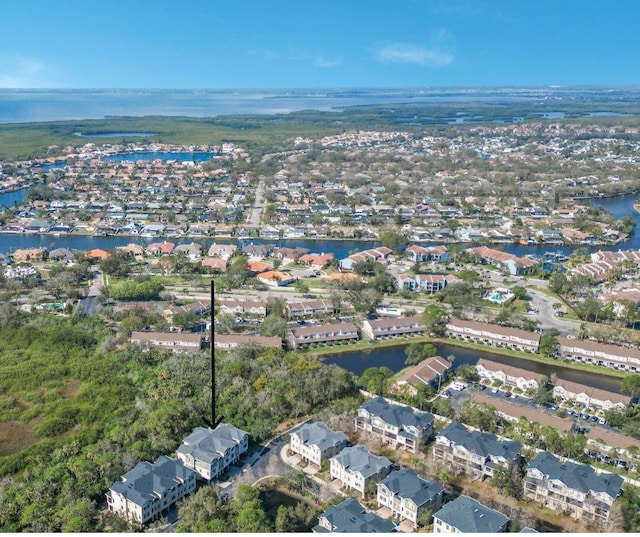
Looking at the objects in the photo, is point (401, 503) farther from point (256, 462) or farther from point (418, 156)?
point (418, 156)

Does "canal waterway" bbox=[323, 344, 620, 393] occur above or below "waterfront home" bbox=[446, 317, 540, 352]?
below

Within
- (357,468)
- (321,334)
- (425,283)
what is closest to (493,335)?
(425,283)

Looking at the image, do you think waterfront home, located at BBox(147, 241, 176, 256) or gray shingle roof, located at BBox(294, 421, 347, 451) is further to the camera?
waterfront home, located at BBox(147, 241, 176, 256)

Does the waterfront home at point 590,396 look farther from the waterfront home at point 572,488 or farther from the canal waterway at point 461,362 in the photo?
the waterfront home at point 572,488

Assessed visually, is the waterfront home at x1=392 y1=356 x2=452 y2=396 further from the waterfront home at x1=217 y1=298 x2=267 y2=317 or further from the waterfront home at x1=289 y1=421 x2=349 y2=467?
the waterfront home at x1=217 y1=298 x2=267 y2=317

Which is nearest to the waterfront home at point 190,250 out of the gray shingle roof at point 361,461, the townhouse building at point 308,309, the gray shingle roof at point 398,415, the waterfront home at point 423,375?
the townhouse building at point 308,309

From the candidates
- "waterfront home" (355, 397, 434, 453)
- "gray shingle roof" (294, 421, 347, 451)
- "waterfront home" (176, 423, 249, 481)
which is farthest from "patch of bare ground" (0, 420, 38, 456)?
"waterfront home" (355, 397, 434, 453)

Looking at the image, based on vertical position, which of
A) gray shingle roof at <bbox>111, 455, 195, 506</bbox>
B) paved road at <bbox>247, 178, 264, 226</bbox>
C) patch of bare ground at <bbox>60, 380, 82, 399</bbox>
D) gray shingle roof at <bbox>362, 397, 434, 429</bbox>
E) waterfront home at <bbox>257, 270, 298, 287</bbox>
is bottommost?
patch of bare ground at <bbox>60, 380, 82, 399</bbox>
